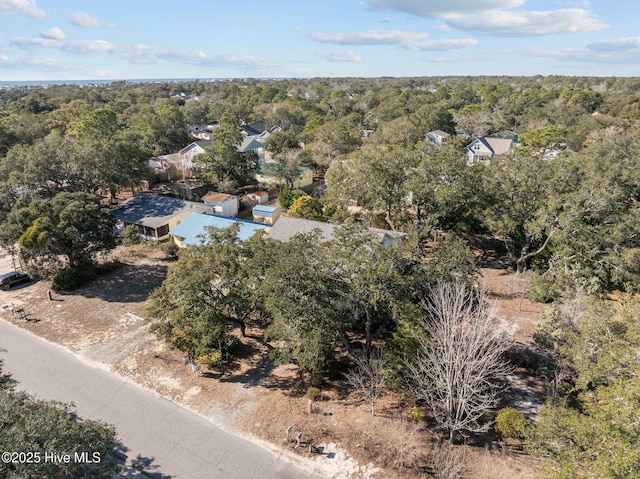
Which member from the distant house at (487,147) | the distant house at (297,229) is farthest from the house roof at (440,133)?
the distant house at (297,229)

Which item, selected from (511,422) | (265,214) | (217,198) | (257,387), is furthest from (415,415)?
(217,198)

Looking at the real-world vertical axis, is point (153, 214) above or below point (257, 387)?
above

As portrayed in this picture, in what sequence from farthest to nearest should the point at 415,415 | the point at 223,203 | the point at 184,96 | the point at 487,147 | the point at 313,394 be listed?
the point at 184,96 → the point at 487,147 → the point at 223,203 → the point at 313,394 → the point at 415,415

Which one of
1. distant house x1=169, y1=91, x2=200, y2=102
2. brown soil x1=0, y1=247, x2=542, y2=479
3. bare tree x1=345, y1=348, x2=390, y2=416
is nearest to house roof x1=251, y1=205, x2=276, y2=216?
brown soil x1=0, y1=247, x2=542, y2=479

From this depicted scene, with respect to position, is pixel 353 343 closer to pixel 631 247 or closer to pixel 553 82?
pixel 631 247

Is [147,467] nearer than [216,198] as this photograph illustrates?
Yes

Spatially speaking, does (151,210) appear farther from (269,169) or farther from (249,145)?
(249,145)
